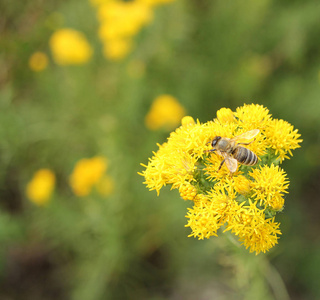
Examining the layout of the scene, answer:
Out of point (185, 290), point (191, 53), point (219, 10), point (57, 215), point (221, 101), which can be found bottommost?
point (185, 290)

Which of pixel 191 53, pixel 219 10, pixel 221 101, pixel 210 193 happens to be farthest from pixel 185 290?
pixel 219 10

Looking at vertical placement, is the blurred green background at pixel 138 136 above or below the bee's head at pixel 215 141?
below

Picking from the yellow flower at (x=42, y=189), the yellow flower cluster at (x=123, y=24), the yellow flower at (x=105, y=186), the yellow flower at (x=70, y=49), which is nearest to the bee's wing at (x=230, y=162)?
the yellow flower at (x=105, y=186)

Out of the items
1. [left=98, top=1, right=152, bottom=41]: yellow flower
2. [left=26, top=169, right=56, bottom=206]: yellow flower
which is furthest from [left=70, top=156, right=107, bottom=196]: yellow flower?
[left=98, top=1, right=152, bottom=41]: yellow flower

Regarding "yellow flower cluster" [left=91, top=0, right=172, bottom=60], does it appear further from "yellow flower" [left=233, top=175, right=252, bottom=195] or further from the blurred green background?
"yellow flower" [left=233, top=175, right=252, bottom=195]

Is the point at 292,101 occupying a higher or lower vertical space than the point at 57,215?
higher

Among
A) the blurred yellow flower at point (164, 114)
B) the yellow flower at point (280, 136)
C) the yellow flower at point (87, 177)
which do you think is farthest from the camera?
the blurred yellow flower at point (164, 114)

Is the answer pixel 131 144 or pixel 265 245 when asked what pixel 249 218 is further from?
pixel 131 144

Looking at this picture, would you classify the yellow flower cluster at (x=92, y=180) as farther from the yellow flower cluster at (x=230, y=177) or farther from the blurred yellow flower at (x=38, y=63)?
the yellow flower cluster at (x=230, y=177)
